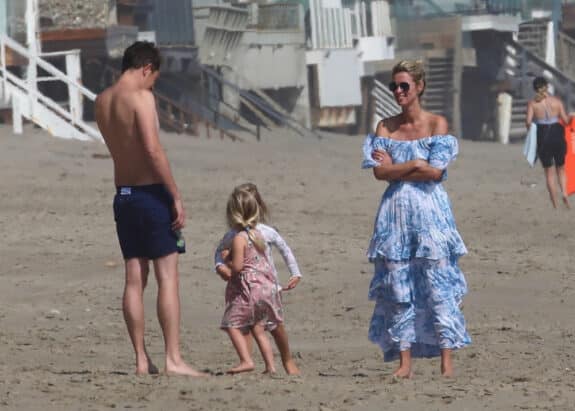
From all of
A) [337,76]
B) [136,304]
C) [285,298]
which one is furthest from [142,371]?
[337,76]

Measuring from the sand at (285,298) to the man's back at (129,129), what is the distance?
93cm

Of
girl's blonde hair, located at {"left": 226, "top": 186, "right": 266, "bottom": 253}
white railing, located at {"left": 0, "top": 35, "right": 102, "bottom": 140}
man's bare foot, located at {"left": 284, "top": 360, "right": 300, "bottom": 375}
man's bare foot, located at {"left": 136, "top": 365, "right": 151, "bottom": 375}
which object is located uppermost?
girl's blonde hair, located at {"left": 226, "top": 186, "right": 266, "bottom": 253}

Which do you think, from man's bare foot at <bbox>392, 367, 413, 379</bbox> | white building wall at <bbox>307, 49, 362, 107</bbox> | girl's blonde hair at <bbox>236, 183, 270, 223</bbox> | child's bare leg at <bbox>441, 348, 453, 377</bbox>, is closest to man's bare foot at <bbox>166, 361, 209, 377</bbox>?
girl's blonde hair at <bbox>236, 183, 270, 223</bbox>

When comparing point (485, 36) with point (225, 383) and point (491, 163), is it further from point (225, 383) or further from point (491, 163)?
point (225, 383)

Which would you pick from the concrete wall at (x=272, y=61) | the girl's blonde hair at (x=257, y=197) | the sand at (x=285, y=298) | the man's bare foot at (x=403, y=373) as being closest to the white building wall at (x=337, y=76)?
the concrete wall at (x=272, y=61)

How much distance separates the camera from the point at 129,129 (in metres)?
7.64

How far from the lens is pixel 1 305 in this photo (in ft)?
36.6

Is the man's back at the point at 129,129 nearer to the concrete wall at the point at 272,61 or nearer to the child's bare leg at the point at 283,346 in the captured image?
the child's bare leg at the point at 283,346

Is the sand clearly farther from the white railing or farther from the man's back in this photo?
the white railing

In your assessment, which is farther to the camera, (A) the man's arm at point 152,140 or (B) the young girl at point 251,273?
(B) the young girl at point 251,273

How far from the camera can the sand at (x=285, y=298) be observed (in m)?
7.05

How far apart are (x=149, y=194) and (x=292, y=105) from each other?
2970 centimetres

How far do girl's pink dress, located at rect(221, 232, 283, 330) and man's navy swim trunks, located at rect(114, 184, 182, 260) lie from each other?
374 mm

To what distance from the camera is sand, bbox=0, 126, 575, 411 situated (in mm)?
7051
